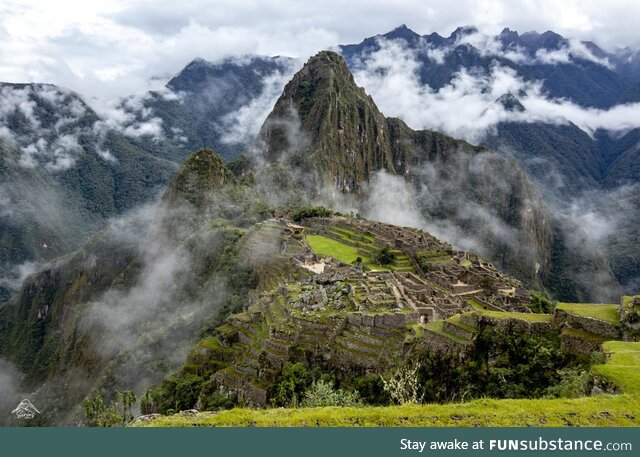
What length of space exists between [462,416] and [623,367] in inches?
214

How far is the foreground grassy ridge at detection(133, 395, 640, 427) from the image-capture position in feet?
43.4

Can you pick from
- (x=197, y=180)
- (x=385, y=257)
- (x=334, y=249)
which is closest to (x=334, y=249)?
(x=334, y=249)

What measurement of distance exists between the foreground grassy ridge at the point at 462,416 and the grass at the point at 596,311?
7801 millimetres

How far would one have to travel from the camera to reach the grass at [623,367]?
47.8 feet

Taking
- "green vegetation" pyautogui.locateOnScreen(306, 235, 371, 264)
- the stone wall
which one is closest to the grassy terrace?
"green vegetation" pyautogui.locateOnScreen(306, 235, 371, 264)

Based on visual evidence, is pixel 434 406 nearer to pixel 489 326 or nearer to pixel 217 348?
pixel 489 326

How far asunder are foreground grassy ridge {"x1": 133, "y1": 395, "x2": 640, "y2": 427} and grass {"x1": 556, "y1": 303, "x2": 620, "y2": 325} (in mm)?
7801

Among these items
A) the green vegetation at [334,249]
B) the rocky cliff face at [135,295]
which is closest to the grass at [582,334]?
the rocky cliff face at [135,295]

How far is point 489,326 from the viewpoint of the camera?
23469 millimetres

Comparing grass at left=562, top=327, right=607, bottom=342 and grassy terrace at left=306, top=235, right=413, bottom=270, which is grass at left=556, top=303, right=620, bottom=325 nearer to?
grass at left=562, top=327, right=607, bottom=342

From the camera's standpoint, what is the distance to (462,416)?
13.8 m

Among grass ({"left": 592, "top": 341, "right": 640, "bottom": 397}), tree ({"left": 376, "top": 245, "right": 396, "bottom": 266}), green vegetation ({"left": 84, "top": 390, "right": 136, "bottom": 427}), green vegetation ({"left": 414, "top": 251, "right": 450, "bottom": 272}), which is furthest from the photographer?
tree ({"left": 376, "top": 245, "right": 396, "bottom": 266})
